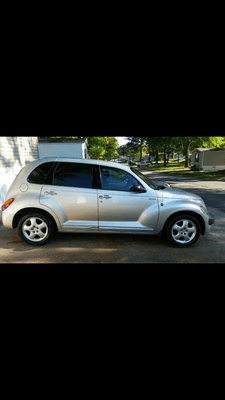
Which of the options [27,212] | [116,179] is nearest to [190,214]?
[116,179]

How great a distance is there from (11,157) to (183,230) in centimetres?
556

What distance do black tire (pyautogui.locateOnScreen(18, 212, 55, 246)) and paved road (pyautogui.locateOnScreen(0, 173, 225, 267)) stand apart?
0.48ft

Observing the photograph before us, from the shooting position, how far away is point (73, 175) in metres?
3.83

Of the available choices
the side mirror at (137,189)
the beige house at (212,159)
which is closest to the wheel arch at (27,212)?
the side mirror at (137,189)

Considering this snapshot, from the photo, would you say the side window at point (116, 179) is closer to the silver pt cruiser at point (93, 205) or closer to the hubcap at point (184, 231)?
the silver pt cruiser at point (93, 205)

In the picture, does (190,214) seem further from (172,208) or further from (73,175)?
(73,175)

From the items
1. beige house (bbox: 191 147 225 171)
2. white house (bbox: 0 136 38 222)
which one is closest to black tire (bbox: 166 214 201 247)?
white house (bbox: 0 136 38 222)

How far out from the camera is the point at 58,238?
13.9 ft

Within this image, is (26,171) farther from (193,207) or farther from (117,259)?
(193,207)

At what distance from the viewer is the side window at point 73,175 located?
12.4 ft

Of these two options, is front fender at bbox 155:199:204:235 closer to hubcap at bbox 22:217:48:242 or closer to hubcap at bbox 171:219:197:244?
hubcap at bbox 171:219:197:244

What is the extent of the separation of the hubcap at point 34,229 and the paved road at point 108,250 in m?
0.20

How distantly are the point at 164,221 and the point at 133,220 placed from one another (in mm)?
605
